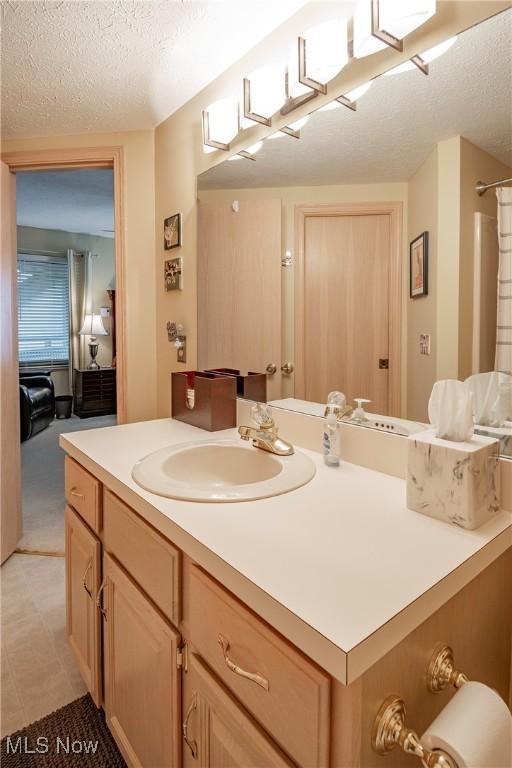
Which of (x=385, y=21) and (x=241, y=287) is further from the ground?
(x=385, y=21)

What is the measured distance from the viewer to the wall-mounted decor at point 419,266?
1079mm

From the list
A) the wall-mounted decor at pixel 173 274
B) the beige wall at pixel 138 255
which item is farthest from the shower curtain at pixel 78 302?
the wall-mounted decor at pixel 173 274

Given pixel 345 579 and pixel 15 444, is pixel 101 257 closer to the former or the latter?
pixel 15 444

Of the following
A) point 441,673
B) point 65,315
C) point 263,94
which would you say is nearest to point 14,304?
point 263,94

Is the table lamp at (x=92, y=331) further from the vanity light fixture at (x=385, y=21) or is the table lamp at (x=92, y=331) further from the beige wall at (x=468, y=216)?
the beige wall at (x=468, y=216)

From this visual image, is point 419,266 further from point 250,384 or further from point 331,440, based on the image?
point 250,384

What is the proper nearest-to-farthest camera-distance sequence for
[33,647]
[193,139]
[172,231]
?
[33,647] → [193,139] → [172,231]

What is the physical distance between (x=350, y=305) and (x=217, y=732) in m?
1.02

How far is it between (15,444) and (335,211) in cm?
209

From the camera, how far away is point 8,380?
91.1 inches

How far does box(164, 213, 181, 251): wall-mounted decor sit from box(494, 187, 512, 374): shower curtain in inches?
52.3

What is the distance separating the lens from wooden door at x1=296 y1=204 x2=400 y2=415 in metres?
1.18

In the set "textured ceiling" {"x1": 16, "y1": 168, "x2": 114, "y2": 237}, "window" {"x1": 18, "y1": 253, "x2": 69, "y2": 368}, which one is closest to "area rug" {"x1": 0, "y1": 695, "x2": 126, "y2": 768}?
"textured ceiling" {"x1": 16, "y1": 168, "x2": 114, "y2": 237}

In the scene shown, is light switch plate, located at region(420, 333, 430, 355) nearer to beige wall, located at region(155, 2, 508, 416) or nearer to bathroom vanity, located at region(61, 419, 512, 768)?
bathroom vanity, located at region(61, 419, 512, 768)
